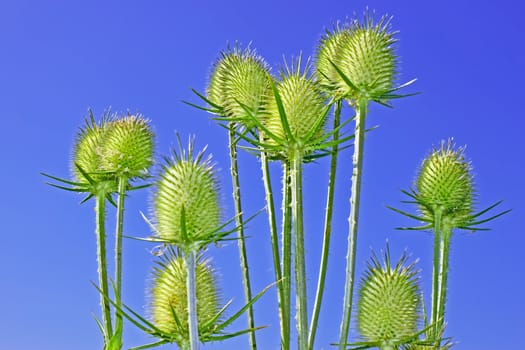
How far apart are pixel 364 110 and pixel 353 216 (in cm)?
109

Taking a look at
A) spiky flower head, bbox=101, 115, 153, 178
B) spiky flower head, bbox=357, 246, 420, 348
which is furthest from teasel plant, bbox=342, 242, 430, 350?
spiky flower head, bbox=101, 115, 153, 178

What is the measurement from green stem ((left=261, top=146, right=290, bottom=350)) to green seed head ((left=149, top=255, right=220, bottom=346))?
628 millimetres

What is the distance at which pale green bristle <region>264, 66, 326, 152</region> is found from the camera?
693 centimetres

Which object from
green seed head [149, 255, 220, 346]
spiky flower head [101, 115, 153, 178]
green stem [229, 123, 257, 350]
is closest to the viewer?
green seed head [149, 255, 220, 346]

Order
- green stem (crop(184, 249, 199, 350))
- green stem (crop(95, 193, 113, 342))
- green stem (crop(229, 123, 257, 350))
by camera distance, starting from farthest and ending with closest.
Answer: green stem (crop(95, 193, 113, 342)) < green stem (crop(229, 123, 257, 350)) < green stem (crop(184, 249, 199, 350))

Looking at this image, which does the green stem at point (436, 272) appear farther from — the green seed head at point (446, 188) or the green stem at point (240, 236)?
the green stem at point (240, 236)

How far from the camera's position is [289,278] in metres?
7.04

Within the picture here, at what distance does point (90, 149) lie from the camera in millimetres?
8773

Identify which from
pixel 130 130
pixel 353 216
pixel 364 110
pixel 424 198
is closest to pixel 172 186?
pixel 353 216

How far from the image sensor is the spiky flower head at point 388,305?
672cm

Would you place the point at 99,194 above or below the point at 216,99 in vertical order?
below

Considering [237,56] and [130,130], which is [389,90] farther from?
[130,130]

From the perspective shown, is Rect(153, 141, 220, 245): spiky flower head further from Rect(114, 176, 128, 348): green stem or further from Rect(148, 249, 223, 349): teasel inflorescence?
Rect(114, 176, 128, 348): green stem

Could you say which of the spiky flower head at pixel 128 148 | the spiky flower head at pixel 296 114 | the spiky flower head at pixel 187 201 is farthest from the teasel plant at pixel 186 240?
the spiky flower head at pixel 128 148
